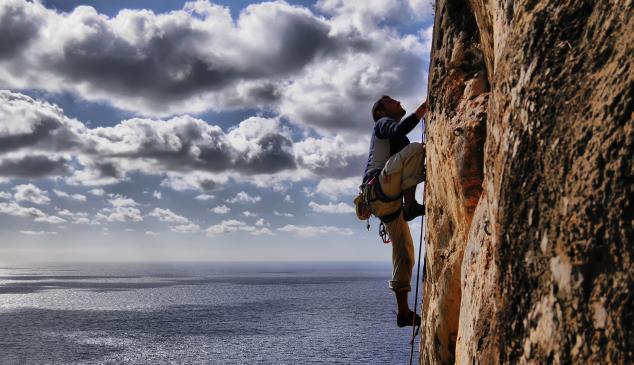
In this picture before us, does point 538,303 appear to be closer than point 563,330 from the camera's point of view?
No

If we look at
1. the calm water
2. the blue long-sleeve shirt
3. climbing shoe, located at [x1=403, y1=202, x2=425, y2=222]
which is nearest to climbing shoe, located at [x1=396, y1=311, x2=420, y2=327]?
climbing shoe, located at [x1=403, y1=202, x2=425, y2=222]

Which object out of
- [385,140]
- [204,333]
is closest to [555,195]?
[385,140]

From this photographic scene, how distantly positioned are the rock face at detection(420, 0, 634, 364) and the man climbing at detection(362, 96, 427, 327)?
234 centimetres

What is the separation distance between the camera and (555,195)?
3951 millimetres

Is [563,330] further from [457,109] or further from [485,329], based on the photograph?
[457,109]

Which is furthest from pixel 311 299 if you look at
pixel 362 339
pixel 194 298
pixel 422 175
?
pixel 422 175

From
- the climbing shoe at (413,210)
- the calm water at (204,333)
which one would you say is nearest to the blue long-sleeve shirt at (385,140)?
the climbing shoe at (413,210)

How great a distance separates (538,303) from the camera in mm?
4051

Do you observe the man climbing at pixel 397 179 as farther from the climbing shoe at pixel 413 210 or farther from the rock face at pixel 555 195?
the rock face at pixel 555 195

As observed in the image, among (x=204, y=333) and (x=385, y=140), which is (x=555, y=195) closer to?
(x=385, y=140)

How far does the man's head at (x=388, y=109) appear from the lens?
8484 millimetres

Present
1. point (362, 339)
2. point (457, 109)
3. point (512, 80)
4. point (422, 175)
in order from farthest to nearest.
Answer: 1. point (362, 339)
2. point (422, 175)
3. point (457, 109)
4. point (512, 80)

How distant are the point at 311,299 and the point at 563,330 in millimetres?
171192

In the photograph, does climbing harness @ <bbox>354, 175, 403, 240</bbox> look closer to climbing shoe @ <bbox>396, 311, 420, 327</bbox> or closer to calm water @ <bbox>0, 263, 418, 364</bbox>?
climbing shoe @ <bbox>396, 311, 420, 327</bbox>
